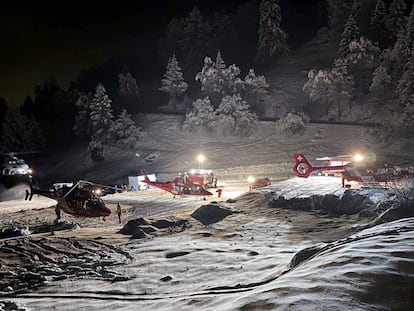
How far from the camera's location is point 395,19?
180 feet

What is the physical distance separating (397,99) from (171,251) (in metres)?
42.8

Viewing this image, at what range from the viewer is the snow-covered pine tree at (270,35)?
68062mm

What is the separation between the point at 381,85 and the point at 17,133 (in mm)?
58307

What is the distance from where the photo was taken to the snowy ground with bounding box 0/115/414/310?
237 inches

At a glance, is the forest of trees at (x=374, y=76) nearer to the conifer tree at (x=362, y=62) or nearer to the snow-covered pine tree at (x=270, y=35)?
the conifer tree at (x=362, y=62)

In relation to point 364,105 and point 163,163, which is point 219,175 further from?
point 364,105

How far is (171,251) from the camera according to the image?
14.1 metres

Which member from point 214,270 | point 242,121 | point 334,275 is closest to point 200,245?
point 214,270

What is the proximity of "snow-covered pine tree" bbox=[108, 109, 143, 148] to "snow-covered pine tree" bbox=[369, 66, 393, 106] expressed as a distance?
114 feet

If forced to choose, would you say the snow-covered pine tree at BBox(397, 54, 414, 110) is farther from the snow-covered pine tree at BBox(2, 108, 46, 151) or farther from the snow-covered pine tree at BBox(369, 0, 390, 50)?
the snow-covered pine tree at BBox(2, 108, 46, 151)

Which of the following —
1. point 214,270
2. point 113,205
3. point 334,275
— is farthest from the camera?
point 113,205

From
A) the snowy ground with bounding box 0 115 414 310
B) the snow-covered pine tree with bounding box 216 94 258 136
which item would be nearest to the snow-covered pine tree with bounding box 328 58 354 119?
the snow-covered pine tree with bounding box 216 94 258 136

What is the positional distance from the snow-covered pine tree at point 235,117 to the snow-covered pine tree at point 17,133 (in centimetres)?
3419

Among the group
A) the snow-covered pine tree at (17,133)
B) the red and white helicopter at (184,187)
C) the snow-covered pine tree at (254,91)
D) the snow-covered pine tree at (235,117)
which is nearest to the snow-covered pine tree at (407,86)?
the snow-covered pine tree at (235,117)
